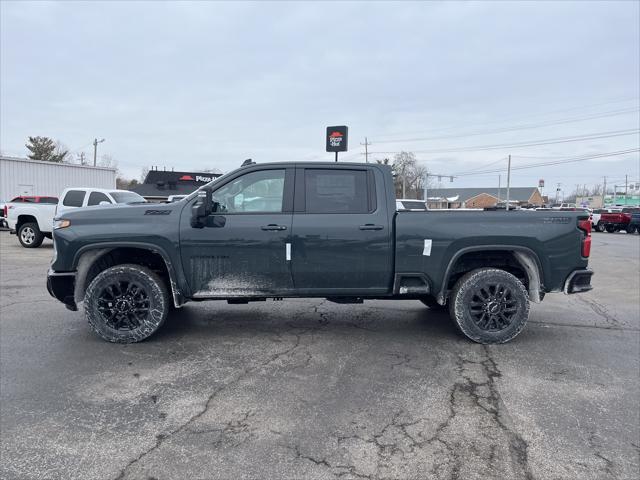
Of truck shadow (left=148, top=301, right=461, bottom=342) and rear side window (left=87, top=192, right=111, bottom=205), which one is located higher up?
rear side window (left=87, top=192, right=111, bottom=205)

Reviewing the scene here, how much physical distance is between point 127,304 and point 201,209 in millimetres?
1304

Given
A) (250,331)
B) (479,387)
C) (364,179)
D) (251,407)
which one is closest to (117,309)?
(250,331)

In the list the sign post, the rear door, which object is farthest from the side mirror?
the sign post

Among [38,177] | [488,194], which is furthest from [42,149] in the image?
[488,194]

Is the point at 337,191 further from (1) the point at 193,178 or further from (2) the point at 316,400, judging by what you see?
(1) the point at 193,178

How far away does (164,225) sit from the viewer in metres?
4.57

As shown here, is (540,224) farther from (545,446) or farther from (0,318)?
(0,318)

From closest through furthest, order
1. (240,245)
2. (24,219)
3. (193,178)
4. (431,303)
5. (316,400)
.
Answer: (316,400) < (240,245) < (431,303) < (24,219) < (193,178)

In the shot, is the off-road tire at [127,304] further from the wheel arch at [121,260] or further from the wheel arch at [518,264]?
the wheel arch at [518,264]

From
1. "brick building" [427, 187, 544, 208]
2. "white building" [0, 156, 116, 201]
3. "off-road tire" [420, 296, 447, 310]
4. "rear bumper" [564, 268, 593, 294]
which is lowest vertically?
"off-road tire" [420, 296, 447, 310]

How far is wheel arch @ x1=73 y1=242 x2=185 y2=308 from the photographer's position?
4.55 m

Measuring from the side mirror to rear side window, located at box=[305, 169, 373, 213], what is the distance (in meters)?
1.01

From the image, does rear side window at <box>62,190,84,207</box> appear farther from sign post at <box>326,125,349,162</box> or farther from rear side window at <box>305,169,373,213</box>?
rear side window at <box>305,169,373,213</box>

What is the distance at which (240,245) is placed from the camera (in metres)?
4.58
